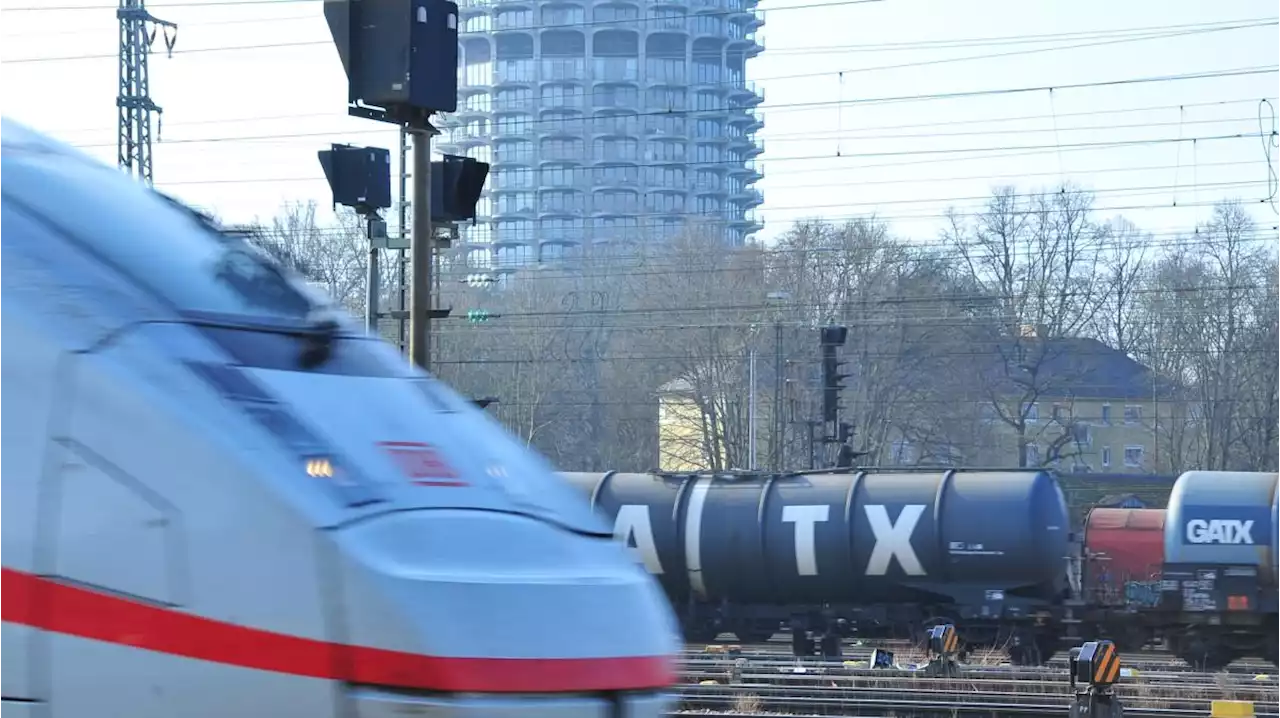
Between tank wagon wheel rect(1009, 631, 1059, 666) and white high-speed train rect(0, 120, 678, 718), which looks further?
tank wagon wheel rect(1009, 631, 1059, 666)

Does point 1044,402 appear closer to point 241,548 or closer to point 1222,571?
point 1222,571

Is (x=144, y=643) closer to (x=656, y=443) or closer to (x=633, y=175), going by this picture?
(x=656, y=443)

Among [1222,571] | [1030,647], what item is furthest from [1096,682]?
[1222,571]

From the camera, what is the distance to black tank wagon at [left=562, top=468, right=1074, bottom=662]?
75.1ft

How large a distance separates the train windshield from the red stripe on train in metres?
0.84

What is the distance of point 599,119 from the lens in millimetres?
151625

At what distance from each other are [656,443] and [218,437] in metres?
56.5

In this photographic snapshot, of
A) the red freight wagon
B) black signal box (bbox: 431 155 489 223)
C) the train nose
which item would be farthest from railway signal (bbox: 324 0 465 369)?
the red freight wagon

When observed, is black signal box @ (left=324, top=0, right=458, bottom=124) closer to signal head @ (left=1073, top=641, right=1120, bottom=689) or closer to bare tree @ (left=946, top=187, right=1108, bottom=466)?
signal head @ (left=1073, top=641, right=1120, bottom=689)

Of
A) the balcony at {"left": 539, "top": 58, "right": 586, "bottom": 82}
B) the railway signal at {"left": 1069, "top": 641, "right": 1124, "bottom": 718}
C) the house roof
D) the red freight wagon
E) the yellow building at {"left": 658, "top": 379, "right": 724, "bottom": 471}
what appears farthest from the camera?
the balcony at {"left": 539, "top": 58, "right": 586, "bottom": 82}

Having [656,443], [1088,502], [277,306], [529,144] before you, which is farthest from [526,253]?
[277,306]

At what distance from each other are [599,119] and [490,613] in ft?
491

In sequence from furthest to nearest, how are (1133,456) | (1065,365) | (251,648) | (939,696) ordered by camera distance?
(1133,456), (1065,365), (939,696), (251,648)

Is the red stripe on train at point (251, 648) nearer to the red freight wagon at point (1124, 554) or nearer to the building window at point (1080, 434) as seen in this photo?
the red freight wagon at point (1124, 554)
